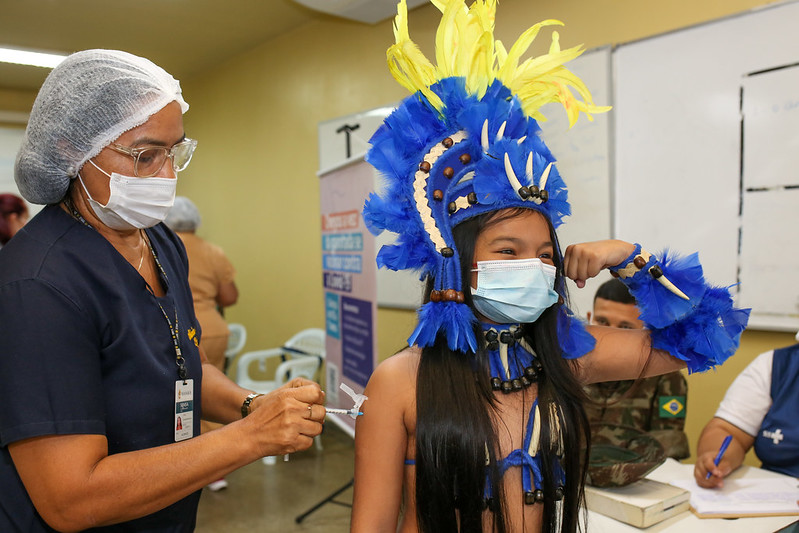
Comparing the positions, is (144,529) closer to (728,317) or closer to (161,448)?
(161,448)

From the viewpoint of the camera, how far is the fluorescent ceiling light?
5.79m

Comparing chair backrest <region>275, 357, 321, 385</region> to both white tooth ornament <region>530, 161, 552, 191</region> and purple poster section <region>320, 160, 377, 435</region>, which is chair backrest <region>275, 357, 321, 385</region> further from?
white tooth ornament <region>530, 161, 552, 191</region>

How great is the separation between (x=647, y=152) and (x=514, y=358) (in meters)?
2.19

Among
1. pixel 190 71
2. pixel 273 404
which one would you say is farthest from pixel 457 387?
pixel 190 71

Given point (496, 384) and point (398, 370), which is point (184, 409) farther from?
point (496, 384)

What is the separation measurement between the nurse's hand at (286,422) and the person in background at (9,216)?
3.13 metres

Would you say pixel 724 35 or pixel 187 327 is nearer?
pixel 187 327

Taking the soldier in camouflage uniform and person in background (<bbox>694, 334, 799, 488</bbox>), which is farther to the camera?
the soldier in camouflage uniform

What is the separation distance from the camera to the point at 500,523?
123cm

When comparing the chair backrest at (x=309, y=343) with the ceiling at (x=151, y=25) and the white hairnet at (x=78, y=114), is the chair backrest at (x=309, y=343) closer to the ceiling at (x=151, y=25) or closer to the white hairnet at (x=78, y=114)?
the ceiling at (x=151, y=25)

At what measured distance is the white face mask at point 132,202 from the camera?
1.18 meters

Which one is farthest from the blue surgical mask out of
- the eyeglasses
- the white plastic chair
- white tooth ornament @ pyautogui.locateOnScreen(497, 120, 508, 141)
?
the white plastic chair

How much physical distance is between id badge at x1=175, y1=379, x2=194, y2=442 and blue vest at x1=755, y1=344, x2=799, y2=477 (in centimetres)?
191

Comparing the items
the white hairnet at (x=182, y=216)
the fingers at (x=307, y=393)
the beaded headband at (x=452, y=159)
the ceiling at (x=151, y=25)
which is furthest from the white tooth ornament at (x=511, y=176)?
the ceiling at (x=151, y=25)
